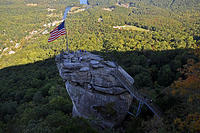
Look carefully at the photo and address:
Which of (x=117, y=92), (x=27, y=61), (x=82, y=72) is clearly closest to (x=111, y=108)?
(x=117, y=92)

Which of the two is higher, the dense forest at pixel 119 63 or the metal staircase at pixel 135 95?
the metal staircase at pixel 135 95

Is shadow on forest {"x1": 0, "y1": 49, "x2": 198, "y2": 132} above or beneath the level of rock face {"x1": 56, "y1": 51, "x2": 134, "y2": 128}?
beneath

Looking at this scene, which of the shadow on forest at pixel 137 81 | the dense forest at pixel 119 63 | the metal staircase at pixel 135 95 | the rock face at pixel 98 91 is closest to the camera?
the dense forest at pixel 119 63

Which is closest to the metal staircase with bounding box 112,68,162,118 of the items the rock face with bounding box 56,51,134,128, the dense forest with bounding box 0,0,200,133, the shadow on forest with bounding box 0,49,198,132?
the rock face with bounding box 56,51,134,128

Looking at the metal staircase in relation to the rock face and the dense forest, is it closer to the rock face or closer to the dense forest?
the rock face

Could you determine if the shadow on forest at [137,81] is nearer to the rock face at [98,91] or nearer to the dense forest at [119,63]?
the dense forest at [119,63]

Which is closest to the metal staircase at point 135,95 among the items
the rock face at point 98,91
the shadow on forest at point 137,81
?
the rock face at point 98,91
